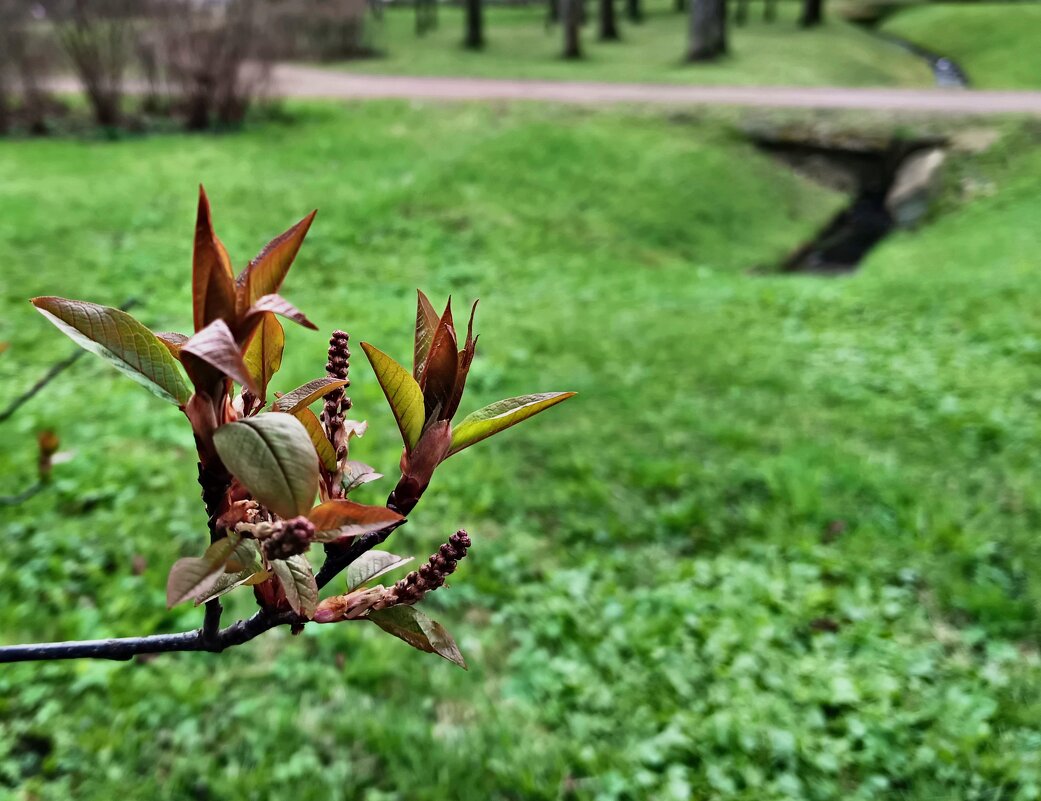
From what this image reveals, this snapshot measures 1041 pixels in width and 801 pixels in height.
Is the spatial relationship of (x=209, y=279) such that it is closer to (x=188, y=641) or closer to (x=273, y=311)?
(x=273, y=311)

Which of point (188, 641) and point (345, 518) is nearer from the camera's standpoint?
point (345, 518)

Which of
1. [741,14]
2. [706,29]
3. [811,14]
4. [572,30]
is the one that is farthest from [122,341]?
[741,14]

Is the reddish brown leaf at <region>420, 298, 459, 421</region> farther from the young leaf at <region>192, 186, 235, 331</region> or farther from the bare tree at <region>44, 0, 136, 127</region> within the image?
the bare tree at <region>44, 0, 136, 127</region>

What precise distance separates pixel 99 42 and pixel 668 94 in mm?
9064

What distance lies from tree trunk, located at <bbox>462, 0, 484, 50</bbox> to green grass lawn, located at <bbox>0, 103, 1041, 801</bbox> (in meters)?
15.0

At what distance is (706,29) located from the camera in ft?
59.8

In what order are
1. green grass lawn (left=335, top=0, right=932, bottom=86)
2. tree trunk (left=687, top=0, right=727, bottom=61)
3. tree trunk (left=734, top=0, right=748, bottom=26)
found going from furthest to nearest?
tree trunk (left=734, top=0, right=748, bottom=26), tree trunk (left=687, top=0, right=727, bottom=61), green grass lawn (left=335, top=0, right=932, bottom=86)

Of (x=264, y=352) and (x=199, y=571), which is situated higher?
(x=264, y=352)

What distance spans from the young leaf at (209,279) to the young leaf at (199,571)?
16 cm

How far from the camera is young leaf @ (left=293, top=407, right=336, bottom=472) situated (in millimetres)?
650

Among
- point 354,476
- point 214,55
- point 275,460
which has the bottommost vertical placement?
point 354,476

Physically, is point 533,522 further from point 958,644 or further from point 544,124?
point 544,124

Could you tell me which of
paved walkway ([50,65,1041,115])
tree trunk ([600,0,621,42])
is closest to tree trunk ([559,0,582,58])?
tree trunk ([600,0,621,42])

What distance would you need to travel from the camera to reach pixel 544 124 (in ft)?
39.4
